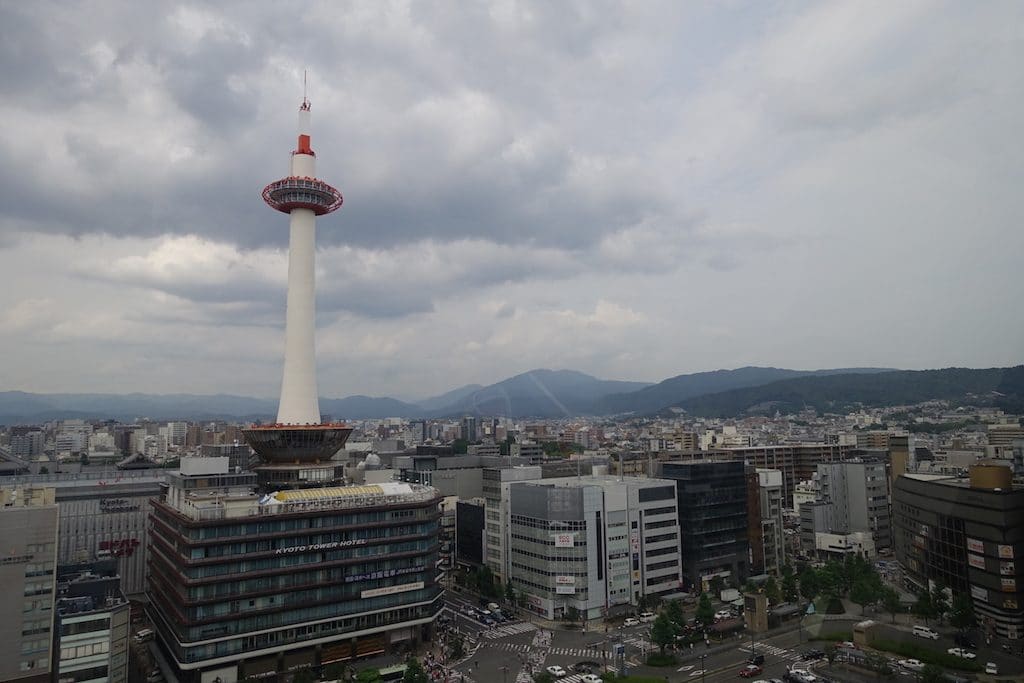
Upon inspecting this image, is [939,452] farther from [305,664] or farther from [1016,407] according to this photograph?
[305,664]

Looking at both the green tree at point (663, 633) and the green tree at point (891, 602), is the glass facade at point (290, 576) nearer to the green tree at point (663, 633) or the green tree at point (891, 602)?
the green tree at point (663, 633)

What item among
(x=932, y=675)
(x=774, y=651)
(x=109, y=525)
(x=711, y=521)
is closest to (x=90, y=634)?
(x=109, y=525)

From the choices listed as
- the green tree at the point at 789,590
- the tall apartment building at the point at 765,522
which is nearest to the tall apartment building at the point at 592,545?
the green tree at the point at 789,590

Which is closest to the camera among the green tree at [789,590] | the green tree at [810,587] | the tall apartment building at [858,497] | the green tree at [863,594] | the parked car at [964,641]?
the parked car at [964,641]

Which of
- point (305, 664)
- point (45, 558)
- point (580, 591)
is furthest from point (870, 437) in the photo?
point (45, 558)

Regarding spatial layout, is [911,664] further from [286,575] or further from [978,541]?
[286,575]
